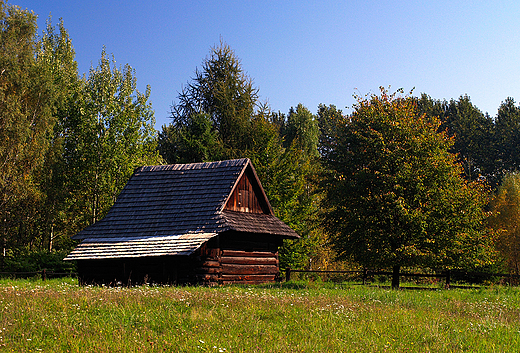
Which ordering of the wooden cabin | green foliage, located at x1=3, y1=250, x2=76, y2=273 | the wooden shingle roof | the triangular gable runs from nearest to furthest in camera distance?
1. the wooden cabin
2. the wooden shingle roof
3. the triangular gable
4. green foliage, located at x1=3, y1=250, x2=76, y2=273

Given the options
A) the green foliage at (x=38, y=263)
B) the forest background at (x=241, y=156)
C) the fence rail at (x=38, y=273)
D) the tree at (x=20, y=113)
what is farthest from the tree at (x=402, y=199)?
the tree at (x=20, y=113)

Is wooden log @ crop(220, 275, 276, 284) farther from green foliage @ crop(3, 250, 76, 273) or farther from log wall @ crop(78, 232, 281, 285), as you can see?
green foliage @ crop(3, 250, 76, 273)

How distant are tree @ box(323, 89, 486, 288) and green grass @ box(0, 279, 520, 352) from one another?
334 inches

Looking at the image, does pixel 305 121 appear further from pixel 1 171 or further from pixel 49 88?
pixel 1 171

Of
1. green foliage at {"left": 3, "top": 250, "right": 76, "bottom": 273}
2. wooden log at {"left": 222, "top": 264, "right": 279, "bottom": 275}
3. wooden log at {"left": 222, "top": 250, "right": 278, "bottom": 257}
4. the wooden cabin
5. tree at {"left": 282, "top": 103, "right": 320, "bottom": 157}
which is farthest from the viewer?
tree at {"left": 282, "top": 103, "right": 320, "bottom": 157}

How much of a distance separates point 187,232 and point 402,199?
9419 millimetres

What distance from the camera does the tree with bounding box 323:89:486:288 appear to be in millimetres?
20312

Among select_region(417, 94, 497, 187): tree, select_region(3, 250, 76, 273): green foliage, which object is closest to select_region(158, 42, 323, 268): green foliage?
select_region(3, 250, 76, 273): green foliage

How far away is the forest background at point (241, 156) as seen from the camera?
819 inches

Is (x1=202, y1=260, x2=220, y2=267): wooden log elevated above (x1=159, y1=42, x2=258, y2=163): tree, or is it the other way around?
(x1=159, y1=42, x2=258, y2=163): tree

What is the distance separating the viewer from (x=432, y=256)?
19.9m

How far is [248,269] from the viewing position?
23297mm

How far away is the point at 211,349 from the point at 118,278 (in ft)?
53.2

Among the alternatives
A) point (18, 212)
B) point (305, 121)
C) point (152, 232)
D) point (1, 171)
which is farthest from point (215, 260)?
point (305, 121)
